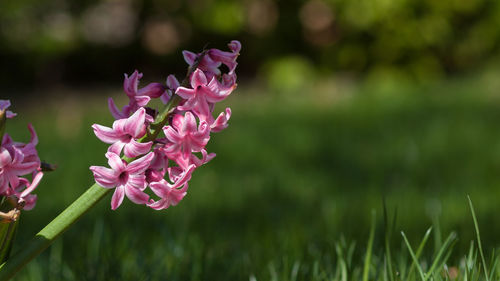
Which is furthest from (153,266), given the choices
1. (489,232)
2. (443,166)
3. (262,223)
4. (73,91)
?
(73,91)

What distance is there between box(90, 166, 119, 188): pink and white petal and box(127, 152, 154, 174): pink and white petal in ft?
0.08

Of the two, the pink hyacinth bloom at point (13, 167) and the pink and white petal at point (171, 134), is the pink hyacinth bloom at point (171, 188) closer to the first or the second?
the pink and white petal at point (171, 134)

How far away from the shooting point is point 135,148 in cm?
92

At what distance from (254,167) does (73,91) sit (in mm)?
6159

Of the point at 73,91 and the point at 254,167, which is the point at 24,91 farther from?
the point at 254,167

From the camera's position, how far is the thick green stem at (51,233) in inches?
37.2

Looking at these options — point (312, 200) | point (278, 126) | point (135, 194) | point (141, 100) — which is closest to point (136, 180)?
point (135, 194)

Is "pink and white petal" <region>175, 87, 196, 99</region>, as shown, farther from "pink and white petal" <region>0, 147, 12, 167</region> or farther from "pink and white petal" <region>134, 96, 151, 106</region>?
"pink and white petal" <region>0, 147, 12, 167</region>

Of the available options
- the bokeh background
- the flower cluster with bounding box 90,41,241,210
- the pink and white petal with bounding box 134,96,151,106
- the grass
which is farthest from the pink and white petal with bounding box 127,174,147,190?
the bokeh background

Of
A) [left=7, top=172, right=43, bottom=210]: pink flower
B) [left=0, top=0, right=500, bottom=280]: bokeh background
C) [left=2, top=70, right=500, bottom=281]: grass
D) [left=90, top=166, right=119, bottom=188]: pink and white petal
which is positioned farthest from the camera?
[left=0, top=0, right=500, bottom=280]: bokeh background

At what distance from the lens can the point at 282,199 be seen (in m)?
2.81

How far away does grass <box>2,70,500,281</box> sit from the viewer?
5.21 feet

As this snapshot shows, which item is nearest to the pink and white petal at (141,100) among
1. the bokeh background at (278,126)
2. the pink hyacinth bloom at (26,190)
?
the pink hyacinth bloom at (26,190)

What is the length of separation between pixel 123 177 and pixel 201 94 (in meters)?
0.18
